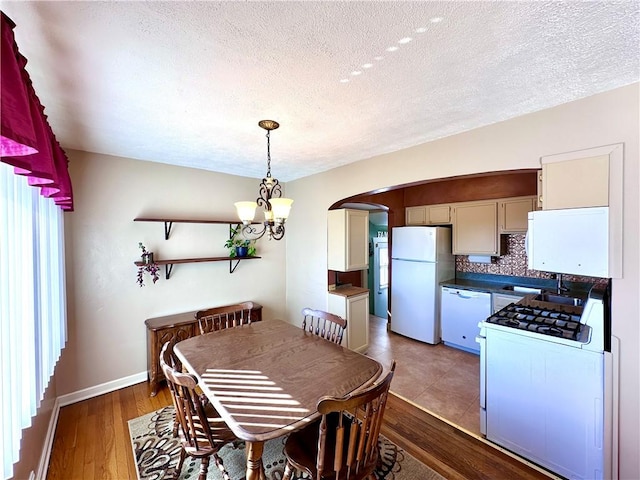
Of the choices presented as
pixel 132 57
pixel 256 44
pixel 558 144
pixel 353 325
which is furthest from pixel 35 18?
pixel 353 325

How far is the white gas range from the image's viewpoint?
1593 mm

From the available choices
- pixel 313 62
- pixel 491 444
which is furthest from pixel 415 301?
pixel 313 62

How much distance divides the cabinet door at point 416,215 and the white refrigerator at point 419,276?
0.43 metres

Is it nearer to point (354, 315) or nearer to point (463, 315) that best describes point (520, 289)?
point (463, 315)

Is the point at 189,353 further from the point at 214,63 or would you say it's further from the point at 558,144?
the point at 558,144

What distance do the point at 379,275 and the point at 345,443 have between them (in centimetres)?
410

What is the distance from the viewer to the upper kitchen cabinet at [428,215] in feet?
13.4

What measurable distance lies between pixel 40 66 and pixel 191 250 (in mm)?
2161

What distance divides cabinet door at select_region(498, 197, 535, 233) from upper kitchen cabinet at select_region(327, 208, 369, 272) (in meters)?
1.85

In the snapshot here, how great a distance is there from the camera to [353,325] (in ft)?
11.2

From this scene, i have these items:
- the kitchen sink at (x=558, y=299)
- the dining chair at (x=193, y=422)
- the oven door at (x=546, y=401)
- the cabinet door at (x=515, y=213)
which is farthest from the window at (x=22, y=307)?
the cabinet door at (x=515, y=213)

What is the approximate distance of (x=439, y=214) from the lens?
4.16m

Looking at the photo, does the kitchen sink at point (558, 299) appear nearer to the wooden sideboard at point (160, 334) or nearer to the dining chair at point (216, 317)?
the dining chair at point (216, 317)

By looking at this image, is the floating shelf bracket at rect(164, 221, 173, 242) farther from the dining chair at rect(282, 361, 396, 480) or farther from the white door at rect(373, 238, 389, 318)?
the white door at rect(373, 238, 389, 318)
